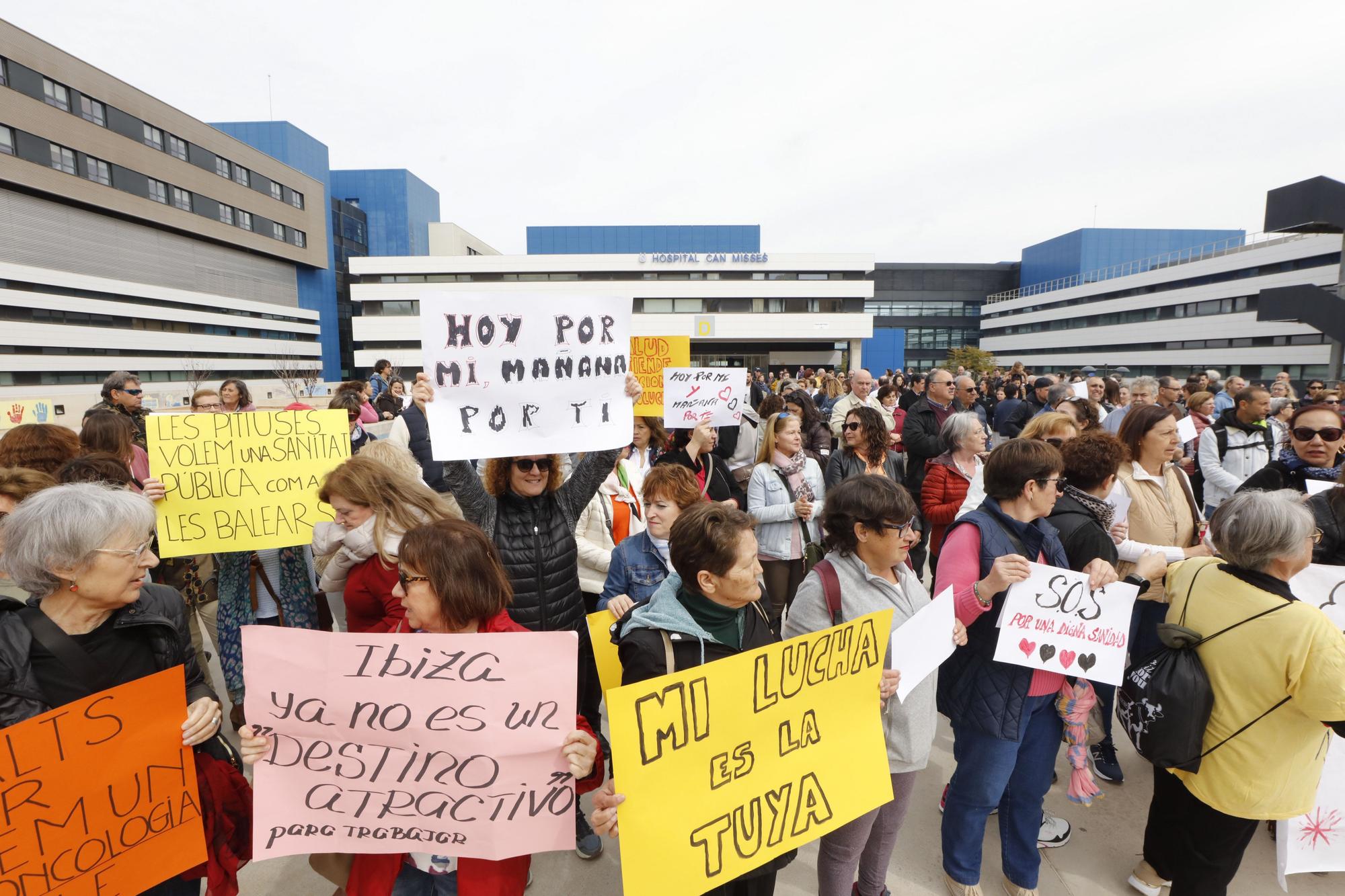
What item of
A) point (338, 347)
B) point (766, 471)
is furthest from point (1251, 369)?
point (338, 347)

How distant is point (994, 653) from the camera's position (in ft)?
8.35

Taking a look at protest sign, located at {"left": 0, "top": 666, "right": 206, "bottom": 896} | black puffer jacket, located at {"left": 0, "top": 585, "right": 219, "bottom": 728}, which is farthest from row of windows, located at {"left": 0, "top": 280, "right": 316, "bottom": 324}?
protest sign, located at {"left": 0, "top": 666, "right": 206, "bottom": 896}

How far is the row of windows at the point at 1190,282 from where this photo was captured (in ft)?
137

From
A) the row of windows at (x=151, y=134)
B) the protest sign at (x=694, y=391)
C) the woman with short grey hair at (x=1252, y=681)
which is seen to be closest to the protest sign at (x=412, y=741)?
the woman with short grey hair at (x=1252, y=681)

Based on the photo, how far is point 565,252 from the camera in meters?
60.1

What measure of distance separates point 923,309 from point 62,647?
84536 millimetres

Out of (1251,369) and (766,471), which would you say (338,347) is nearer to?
(766,471)

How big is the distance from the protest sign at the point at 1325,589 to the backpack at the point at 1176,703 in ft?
2.06

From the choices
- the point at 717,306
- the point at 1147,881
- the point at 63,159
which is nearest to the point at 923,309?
the point at 717,306

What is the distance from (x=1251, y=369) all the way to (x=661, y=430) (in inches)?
2384

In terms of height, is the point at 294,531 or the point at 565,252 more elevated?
the point at 565,252

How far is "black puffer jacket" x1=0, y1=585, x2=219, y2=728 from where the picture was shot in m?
1.69

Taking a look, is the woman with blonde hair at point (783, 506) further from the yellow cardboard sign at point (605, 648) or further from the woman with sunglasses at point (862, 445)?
the yellow cardboard sign at point (605, 648)

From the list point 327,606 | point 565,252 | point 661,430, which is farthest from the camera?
point 565,252
